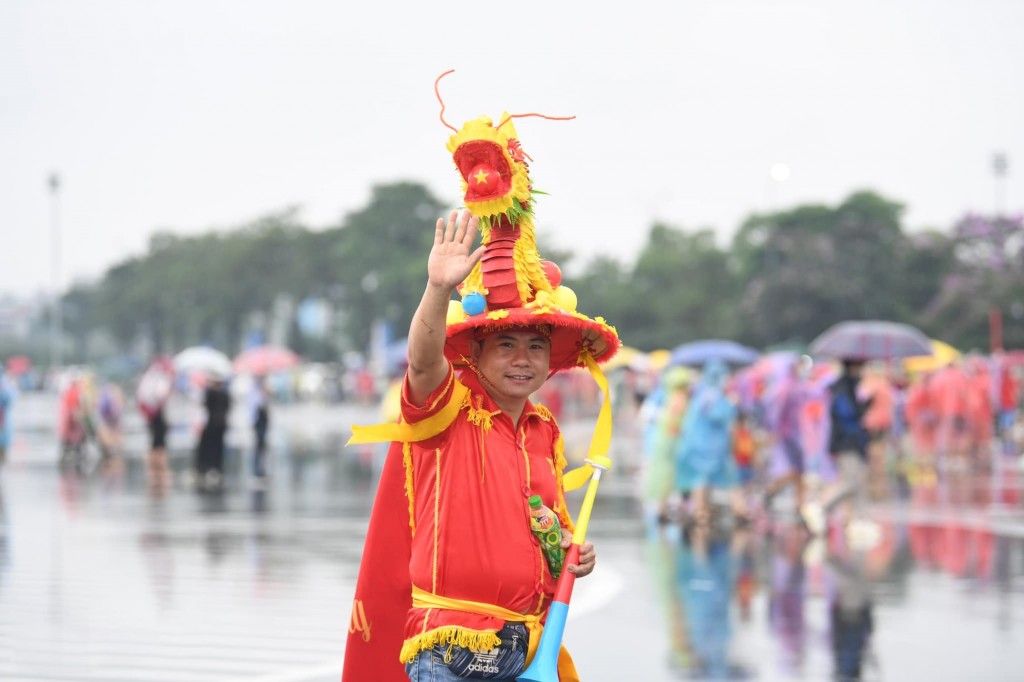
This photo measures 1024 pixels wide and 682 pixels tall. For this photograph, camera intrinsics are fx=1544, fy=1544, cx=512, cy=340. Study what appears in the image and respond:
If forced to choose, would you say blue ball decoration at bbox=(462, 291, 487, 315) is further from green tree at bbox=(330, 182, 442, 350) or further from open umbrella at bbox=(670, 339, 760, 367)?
green tree at bbox=(330, 182, 442, 350)

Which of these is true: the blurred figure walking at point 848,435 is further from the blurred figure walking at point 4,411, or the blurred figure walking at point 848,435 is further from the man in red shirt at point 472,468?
the blurred figure walking at point 4,411

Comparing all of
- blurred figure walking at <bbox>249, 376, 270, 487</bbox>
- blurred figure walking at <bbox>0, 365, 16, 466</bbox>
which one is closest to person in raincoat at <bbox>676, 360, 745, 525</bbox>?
blurred figure walking at <bbox>249, 376, 270, 487</bbox>

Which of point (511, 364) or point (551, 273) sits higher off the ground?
point (551, 273)

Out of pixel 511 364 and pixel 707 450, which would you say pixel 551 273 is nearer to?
pixel 511 364

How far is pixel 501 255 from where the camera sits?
15.4 ft

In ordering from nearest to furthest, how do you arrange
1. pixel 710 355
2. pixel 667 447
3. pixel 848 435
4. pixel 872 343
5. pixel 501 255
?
1. pixel 501 255
2. pixel 848 435
3. pixel 667 447
4. pixel 872 343
5. pixel 710 355

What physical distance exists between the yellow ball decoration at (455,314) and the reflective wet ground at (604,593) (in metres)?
3.71

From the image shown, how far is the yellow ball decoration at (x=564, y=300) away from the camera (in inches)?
186

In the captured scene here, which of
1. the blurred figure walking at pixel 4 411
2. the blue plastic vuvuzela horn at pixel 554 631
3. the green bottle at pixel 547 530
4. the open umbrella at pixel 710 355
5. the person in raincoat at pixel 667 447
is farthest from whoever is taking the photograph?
the open umbrella at pixel 710 355

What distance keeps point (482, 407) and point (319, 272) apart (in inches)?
3917

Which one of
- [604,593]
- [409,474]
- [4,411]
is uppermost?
[409,474]

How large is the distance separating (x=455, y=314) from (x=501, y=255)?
0.23 meters

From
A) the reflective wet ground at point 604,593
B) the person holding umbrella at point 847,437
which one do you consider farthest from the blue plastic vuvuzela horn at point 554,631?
the person holding umbrella at point 847,437

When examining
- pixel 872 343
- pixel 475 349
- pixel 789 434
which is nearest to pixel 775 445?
pixel 789 434
